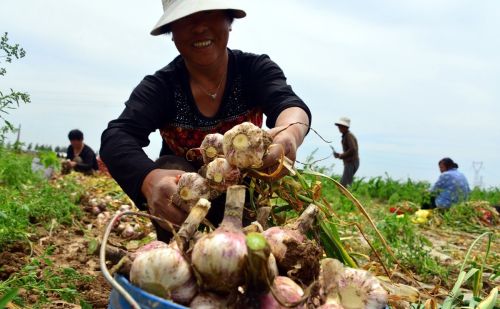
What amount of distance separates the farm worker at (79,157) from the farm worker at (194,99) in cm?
705

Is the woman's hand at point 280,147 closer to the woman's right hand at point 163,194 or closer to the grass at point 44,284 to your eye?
the woman's right hand at point 163,194

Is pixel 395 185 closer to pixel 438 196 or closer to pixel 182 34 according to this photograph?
pixel 438 196

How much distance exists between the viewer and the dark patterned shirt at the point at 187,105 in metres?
2.44

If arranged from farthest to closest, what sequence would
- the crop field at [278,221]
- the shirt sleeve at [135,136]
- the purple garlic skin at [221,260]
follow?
the shirt sleeve at [135,136] → the crop field at [278,221] → the purple garlic skin at [221,260]

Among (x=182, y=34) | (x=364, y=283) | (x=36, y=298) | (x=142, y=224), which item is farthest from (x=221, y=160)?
(x=142, y=224)

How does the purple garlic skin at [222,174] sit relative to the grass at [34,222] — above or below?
above

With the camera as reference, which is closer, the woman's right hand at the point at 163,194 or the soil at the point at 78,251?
the woman's right hand at the point at 163,194

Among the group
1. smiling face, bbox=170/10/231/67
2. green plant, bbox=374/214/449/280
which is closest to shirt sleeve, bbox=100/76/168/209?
smiling face, bbox=170/10/231/67

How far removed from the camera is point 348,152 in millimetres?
11297

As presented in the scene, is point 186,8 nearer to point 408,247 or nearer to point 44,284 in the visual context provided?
point 44,284

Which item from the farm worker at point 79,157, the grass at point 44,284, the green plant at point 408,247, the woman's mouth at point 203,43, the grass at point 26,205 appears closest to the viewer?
the grass at point 44,284

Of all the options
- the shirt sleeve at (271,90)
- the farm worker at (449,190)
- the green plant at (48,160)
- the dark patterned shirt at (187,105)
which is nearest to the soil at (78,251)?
the dark patterned shirt at (187,105)

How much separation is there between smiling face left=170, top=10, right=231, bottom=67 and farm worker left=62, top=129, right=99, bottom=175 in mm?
7385

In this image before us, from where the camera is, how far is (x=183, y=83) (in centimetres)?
270
